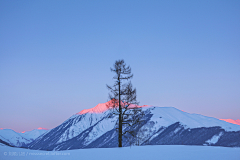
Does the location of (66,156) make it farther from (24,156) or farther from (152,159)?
(152,159)

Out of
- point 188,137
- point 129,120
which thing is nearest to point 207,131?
point 188,137

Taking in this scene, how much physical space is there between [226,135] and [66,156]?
182 m

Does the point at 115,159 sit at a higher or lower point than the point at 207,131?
higher

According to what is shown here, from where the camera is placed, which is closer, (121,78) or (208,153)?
(208,153)

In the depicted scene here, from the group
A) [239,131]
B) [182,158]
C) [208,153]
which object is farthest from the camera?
[239,131]

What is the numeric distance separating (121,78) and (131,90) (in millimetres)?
1577

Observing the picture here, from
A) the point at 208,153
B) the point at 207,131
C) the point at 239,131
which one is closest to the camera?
the point at 208,153

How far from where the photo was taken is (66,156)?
16.7 meters

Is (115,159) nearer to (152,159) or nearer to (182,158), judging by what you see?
(152,159)

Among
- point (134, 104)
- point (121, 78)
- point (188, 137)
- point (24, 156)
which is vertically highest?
point (121, 78)

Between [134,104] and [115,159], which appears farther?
[134,104]

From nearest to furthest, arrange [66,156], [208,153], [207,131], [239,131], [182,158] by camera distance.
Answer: [182,158], [208,153], [66,156], [239,131], [207,131]

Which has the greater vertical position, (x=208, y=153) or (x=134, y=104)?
(x=134, y=104)

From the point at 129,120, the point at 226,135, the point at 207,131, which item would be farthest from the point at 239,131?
the point at 129,120
